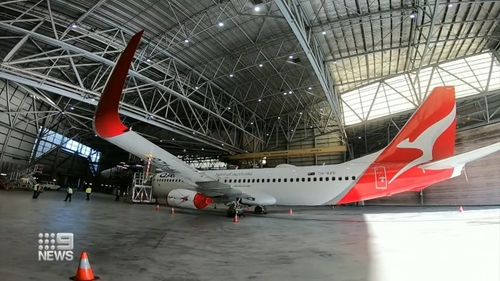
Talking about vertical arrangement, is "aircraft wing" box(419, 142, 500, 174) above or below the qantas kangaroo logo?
below

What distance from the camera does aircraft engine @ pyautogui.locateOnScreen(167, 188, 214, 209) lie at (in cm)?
1555

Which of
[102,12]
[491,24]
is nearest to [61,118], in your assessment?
[102,12]

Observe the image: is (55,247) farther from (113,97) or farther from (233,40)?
(233,40)

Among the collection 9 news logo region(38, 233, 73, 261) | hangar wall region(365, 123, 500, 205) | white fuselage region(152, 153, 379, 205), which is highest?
hangar wall region(365, 123, 500, 205)

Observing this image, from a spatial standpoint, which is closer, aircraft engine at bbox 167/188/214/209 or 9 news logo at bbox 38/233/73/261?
9 news logo at bbox 38/233/73/261

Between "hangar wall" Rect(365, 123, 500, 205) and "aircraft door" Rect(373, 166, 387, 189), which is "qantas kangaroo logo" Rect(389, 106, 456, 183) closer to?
"aircraft door" Rect(373, 166, 387, 189)

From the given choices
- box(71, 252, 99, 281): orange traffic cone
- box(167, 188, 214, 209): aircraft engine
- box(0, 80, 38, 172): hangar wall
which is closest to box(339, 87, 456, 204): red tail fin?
box(167, 188, 214, 209): aircraft engine

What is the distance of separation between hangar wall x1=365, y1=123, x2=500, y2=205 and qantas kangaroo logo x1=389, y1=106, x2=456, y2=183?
44.6 feet

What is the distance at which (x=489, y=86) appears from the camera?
940 inches

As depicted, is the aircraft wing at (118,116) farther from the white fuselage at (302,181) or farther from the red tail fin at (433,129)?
the red tail fin at (433,129)

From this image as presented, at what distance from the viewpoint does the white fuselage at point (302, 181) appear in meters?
14.4

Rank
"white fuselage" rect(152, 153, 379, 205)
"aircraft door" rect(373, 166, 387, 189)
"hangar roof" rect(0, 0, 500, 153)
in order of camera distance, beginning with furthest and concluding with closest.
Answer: "hangar roof" rect(0, 0, 500, 153)
"white fuselage" rect(152, 153, 379, 205)
"aircraft door" rect(373, 166, 387, 189)

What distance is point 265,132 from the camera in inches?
1415

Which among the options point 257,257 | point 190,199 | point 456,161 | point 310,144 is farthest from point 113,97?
point 310,144
